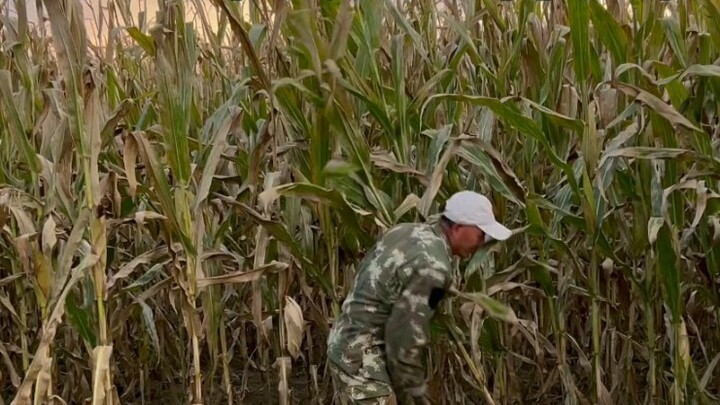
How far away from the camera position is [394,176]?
2.81 m

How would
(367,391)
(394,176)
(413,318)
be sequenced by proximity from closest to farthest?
1. (413,318)
2. (367,391)
3. (394,176)

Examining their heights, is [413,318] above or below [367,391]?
above

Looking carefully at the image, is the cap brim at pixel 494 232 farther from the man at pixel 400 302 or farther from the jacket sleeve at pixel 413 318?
the jacket sleeve at pixel 413 318

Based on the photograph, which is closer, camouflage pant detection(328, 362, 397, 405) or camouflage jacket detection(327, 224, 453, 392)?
camouflage jacket detection(327, 224, 453, 392)

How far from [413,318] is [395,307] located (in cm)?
6

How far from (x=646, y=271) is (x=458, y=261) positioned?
61cm

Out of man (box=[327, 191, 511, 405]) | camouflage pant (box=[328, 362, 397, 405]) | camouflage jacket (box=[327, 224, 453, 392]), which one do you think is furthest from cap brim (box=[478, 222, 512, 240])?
camouflage pant (box=[328, 362, 397, 405])

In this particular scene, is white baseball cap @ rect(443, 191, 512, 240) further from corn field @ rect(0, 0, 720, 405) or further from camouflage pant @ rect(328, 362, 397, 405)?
camouflage pant @ rect(328, 362, 397, 405)

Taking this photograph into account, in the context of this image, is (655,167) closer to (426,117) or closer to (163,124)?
(426,117)

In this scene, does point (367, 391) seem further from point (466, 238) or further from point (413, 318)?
point (466, 238)

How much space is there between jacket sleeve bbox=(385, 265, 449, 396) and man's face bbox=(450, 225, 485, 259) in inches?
4.7

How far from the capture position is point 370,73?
273 centimetres

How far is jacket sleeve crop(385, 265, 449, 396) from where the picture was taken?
2363mm

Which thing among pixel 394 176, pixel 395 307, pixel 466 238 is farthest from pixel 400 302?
pixel 394 176
